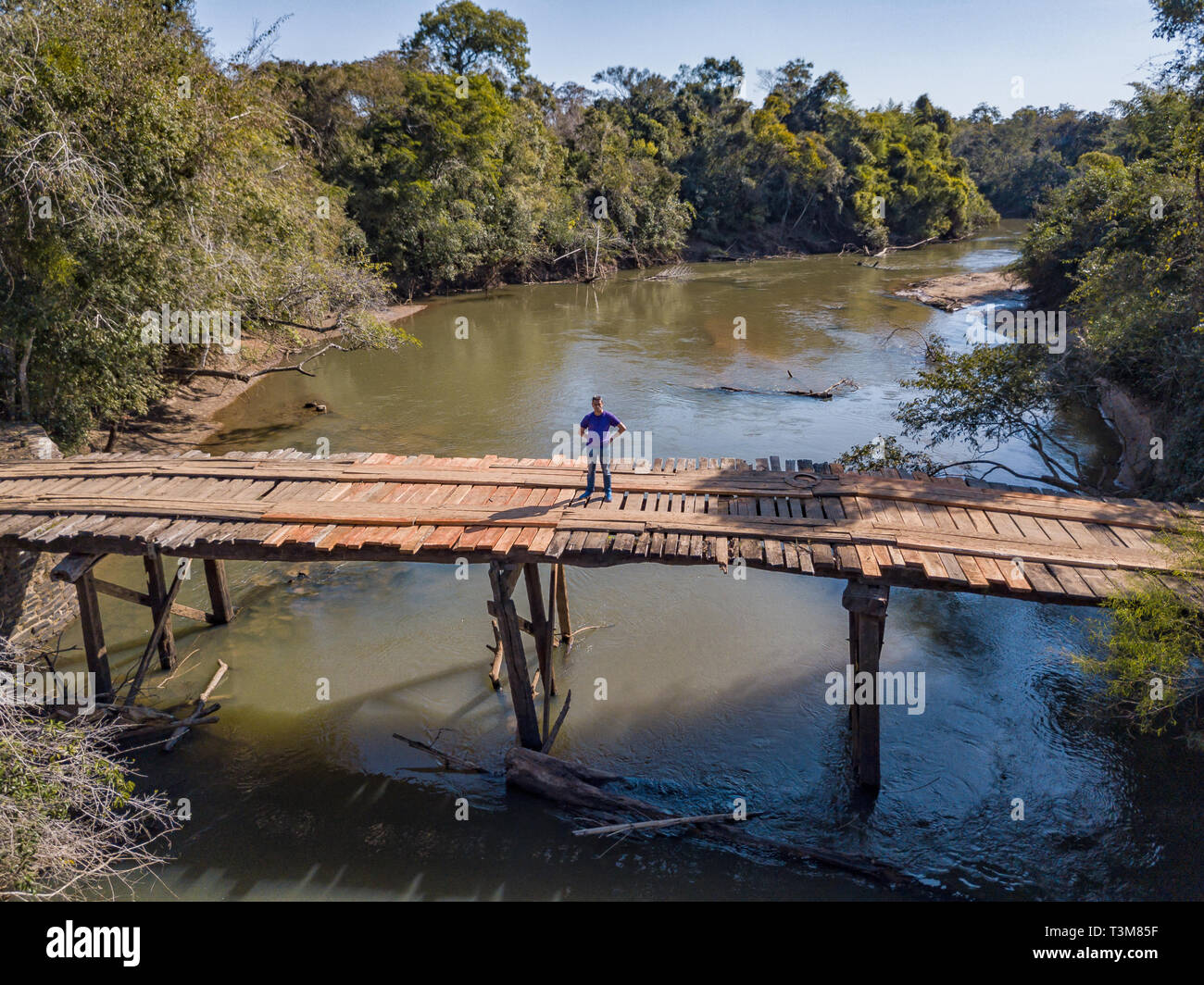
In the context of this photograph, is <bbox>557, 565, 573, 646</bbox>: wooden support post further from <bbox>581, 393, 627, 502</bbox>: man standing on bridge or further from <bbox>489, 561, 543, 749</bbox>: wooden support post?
<bbox>581, 393, 627, 502</bbox>: man standing on bridge

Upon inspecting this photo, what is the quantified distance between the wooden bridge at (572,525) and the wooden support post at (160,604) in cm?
4

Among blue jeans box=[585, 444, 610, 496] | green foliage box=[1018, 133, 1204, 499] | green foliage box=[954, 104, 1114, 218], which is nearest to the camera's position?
blue jeans box=[585, 444, 610, 496]

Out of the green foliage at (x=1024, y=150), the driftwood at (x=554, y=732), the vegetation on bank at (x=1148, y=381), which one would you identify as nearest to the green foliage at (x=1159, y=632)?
the vegetation on bank at (x=1148, y=381)

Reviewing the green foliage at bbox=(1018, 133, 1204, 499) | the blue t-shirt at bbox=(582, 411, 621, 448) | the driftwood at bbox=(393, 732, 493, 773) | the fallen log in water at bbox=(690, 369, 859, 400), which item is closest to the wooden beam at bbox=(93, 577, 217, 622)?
the driftwood at bbox=(393, 732, 493, 773)

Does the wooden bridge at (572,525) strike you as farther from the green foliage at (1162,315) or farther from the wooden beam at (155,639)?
the green foliage at (1162,315)

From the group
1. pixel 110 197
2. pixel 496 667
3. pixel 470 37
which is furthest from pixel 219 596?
pixel 470 37

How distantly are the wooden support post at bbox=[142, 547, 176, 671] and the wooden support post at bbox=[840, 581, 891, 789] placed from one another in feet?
27.2

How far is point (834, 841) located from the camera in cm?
790

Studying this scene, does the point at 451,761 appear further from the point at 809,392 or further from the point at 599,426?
the point at 809,392

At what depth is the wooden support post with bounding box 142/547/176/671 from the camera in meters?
10.2

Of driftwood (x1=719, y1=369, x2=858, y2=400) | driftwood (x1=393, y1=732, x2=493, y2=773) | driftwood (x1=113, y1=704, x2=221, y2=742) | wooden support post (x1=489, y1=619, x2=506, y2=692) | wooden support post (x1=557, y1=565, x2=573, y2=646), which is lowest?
driftwood (x1=393, y1=732, x2=493, y2=773)

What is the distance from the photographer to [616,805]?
26.7 feet

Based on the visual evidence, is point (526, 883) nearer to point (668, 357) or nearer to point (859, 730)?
point (859, 730)

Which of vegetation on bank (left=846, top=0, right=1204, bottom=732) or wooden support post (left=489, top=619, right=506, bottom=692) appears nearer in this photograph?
vegetation on bank (left=846, top=0, right=1204, bottom=732)
